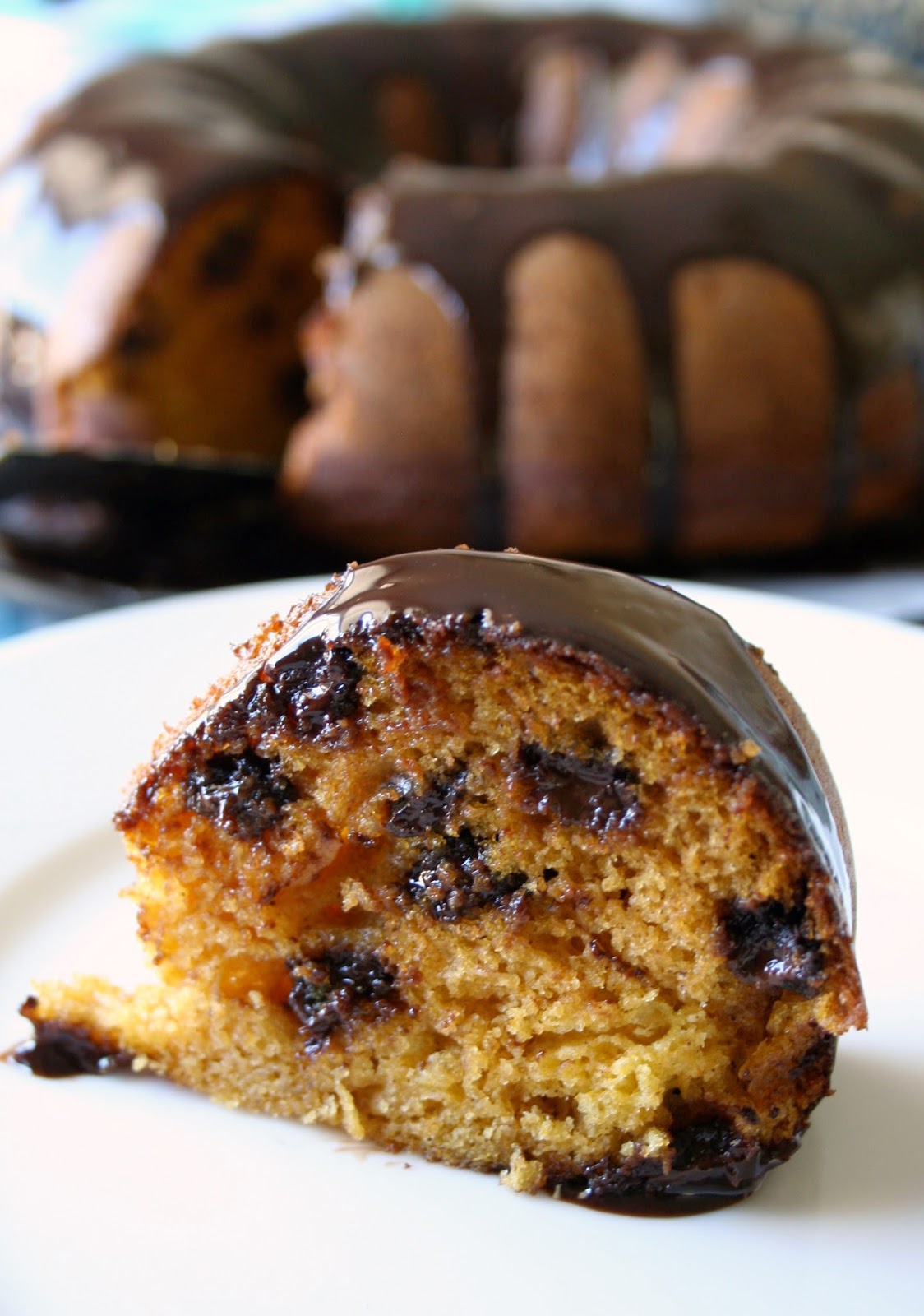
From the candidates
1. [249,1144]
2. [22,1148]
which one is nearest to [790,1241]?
[249,1144]

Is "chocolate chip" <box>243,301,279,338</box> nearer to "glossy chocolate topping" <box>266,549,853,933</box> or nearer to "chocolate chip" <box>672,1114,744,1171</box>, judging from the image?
"glossy chocolate topping" <box>266,549,853,933</box>


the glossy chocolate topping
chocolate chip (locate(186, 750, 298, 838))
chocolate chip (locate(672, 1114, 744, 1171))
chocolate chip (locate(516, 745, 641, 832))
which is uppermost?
the glossy chocolate topping

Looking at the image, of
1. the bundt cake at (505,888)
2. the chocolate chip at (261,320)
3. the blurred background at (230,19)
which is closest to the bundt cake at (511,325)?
the chocolate chip at (261,320)

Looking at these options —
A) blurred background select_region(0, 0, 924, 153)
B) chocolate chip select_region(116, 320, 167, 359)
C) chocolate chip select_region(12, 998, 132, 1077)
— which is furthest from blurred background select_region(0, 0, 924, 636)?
chocolate chip select_region(12, 998, 132, 1077)

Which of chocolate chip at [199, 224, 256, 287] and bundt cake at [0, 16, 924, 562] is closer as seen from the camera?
bundt cake at [0, 16, 924, 562]

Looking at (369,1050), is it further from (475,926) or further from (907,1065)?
(907,1065)

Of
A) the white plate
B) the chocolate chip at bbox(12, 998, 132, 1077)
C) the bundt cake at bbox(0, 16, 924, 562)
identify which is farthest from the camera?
the bundt cake at bbox(0, 16, 924, 562)

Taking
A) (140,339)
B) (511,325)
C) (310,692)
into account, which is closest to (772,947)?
(310,692)

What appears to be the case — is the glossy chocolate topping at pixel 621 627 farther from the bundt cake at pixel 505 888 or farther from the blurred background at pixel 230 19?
the blurred background at pixel 230 19
